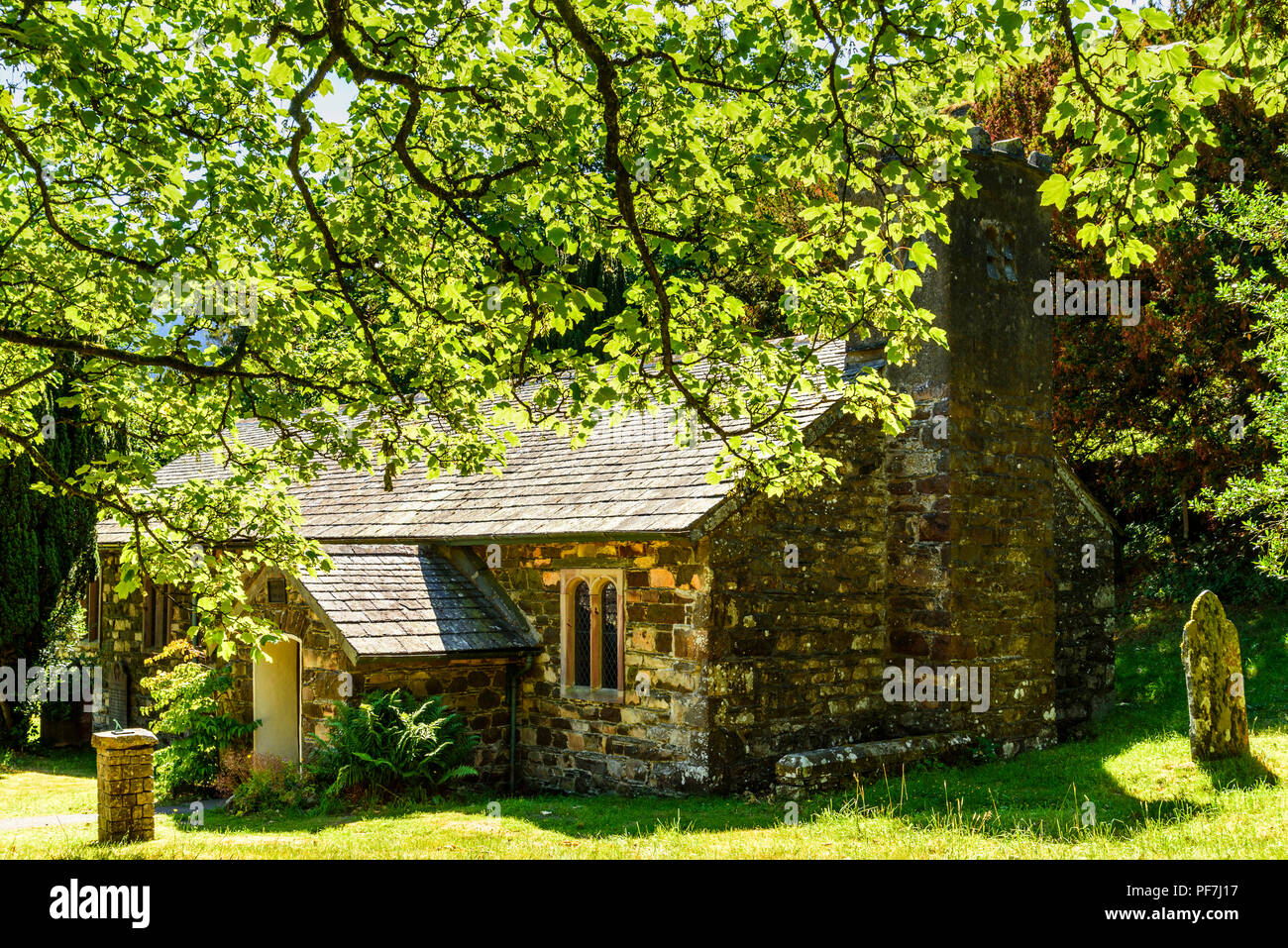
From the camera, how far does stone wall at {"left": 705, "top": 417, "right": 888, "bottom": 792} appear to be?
11742 mm

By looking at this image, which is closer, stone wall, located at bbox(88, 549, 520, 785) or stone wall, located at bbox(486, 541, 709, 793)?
stone wall, located at bbox(486, 541, 709, 793)

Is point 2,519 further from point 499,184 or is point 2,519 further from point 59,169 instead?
point 499,184

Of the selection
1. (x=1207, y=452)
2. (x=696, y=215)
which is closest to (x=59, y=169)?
(x=696, y=215)

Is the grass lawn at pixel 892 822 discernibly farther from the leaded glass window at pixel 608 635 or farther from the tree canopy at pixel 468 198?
the tree canopy at pixel 468 198

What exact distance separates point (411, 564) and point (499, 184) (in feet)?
26.5

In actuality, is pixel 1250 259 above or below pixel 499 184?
above

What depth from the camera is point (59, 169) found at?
8.99 m

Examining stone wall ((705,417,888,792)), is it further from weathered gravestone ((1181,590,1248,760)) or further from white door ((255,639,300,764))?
white door ((255,639,300,764))

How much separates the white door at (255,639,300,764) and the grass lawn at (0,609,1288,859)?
8.24 ft

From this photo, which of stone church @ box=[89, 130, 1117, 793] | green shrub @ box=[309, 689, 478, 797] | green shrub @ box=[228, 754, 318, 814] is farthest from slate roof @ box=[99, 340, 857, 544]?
green shrub @ box=[228, 754, 318, 814]

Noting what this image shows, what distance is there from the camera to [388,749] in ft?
39.4

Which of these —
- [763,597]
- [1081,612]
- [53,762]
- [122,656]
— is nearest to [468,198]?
[763,597]

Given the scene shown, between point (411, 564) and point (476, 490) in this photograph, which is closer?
point (411, 564)

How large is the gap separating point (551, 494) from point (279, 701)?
5473 millimetres
